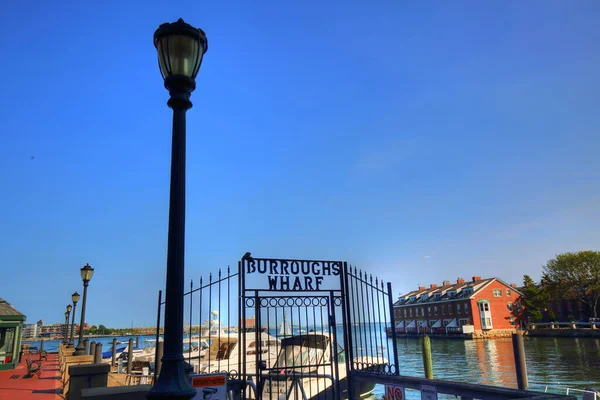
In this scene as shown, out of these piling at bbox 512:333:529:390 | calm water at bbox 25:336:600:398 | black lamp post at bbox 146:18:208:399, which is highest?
black lamp post at bbox 146:18:208:399

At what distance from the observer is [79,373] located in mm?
8109

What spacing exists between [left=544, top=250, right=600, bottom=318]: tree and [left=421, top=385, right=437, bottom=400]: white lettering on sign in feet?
237

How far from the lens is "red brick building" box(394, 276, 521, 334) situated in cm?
7338

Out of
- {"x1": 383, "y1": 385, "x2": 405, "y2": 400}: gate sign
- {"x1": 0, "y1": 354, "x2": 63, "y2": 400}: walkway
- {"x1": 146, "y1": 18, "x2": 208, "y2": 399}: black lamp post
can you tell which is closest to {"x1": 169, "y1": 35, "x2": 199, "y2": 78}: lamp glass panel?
{"x1": 146, "y1": 18, "x2": 208, "y2": 399}: black lamp post

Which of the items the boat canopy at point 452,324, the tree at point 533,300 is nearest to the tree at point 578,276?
the tree at point 533,300

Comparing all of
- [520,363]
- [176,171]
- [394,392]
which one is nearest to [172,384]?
[176,171]

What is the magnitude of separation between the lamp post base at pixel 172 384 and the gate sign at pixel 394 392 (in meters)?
5.56

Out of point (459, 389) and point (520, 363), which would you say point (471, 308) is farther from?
point (459, 389)

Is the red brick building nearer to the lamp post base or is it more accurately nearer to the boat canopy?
the boat canopy

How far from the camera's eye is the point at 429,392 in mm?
7176

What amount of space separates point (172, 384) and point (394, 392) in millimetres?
5869

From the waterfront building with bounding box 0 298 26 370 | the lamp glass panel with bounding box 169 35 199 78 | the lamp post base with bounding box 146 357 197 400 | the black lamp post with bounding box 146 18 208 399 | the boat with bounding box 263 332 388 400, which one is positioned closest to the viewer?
the lamp post base with bounding box 146 357 197 400

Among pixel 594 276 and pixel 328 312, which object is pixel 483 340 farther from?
pixel 328 312

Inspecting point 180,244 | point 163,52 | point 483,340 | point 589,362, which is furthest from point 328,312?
point 483,340
